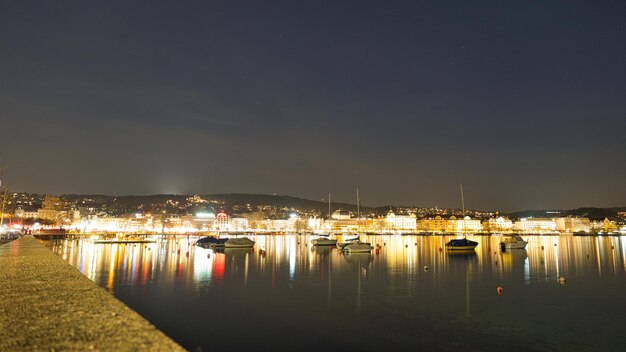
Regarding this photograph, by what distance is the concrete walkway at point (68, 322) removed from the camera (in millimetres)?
8672

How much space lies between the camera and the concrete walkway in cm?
867

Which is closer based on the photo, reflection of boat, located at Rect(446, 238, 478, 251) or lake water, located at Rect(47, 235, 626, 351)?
lake water, located at Rect(47, 235, 626, 351)

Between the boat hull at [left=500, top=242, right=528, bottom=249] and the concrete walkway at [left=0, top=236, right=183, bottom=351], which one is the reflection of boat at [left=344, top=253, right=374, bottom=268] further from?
the concrete walkway at [left=0, top=236, right=183, bottom=351]

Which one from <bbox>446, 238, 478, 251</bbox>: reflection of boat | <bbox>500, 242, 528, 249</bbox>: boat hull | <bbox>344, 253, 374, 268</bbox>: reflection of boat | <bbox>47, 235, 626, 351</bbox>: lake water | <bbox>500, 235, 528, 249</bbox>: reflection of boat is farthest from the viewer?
<bbox>500, 235, 528, 249</bbox>: reflection of boat

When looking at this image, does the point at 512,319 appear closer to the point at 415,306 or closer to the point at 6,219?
the point at 415,306

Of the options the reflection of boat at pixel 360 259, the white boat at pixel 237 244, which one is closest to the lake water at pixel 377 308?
the reflection of boat at pixel 360 259

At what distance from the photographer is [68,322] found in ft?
34.7

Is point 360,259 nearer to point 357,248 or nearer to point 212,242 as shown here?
point 357,248

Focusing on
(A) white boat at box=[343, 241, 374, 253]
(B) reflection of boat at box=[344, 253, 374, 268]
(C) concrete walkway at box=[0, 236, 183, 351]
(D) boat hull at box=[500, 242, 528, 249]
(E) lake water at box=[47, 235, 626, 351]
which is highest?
(D) boat hull at box=[500, 242, 528, 249]

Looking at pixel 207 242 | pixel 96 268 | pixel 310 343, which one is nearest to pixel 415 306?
pixel 310 343

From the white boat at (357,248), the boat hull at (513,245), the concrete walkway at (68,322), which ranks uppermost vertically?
the boat hull at (513,245)

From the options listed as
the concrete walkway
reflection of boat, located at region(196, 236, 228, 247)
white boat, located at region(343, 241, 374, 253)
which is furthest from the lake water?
reflection of boat, located at region(196, 236, 228, 247)

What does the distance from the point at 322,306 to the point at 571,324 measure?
408 inches

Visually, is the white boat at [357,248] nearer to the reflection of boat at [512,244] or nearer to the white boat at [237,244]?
the white boat at [237,244]
